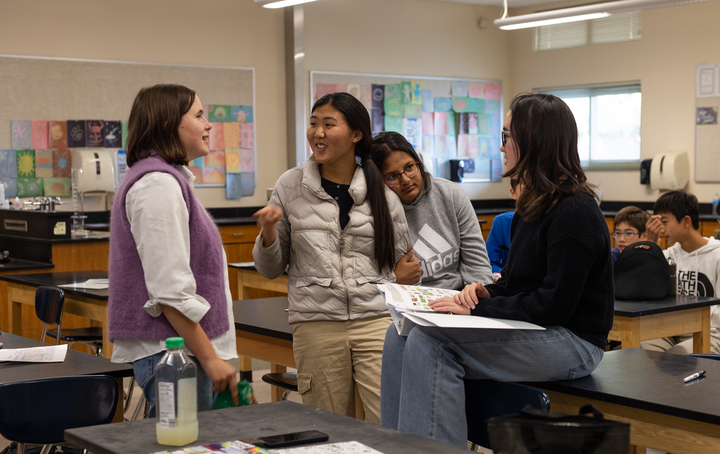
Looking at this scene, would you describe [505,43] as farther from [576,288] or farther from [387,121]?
[576,288]

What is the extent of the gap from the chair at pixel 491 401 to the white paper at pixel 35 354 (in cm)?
129

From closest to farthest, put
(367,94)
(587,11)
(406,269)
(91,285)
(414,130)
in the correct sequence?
(406,269)
(91,285)
(587,11)
(367,94)
(414,130)

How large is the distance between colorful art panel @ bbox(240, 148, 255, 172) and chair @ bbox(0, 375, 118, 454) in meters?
5.80

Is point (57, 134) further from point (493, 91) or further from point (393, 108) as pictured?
point (493, 91)

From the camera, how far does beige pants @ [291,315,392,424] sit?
238 cm

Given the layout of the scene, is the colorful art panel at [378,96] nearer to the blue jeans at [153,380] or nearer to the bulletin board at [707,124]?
the bulletin board at [707,124]

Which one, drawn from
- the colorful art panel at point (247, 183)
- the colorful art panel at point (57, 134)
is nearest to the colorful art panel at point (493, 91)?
the colorful art panel at point (247, 183)

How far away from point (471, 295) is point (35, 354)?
145 centimetres

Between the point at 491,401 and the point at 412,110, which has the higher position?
the point at 412,110

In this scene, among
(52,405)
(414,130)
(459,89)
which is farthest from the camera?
(459,89)

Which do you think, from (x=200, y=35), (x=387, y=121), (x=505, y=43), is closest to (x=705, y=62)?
(x=505, y=43)

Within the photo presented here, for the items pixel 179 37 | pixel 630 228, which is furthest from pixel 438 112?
pixel 630 228

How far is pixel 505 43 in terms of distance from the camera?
31.2 ft

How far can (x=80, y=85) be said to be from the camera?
22.9 feet
